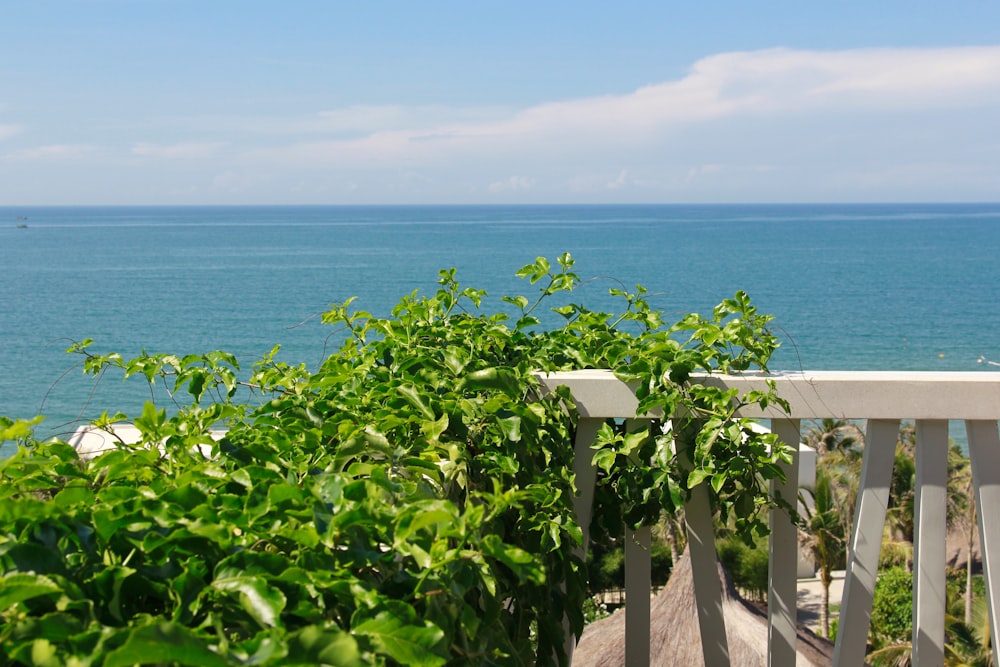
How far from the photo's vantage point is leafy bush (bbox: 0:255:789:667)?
73 centimetres

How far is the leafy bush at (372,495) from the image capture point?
2.39 feet

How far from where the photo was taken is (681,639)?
5.10m

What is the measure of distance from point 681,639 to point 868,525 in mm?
3592

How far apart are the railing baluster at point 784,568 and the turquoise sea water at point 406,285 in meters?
15.0

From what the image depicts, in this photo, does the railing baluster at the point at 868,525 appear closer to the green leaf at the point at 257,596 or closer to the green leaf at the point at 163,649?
the green leaf at the point at 257,596

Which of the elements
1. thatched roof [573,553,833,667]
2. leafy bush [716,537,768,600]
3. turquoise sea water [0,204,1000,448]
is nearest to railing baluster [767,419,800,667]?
thatched roof [573,553,833,667]

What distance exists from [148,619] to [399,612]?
0.71 feet

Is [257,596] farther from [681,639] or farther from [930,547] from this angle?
[681,639]

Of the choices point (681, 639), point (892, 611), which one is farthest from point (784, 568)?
point (892, 611)

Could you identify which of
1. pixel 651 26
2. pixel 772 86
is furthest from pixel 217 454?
pixel 772 86

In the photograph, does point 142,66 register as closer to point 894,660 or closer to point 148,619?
point 894,660

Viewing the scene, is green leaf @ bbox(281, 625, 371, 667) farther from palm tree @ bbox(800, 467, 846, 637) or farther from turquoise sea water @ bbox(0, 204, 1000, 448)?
palm tree @ bbox(800, 467, 846, 637)

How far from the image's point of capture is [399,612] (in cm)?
75

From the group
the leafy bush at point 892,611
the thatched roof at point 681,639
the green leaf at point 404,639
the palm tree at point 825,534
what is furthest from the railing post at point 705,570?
the leafy bush at point 892,611
